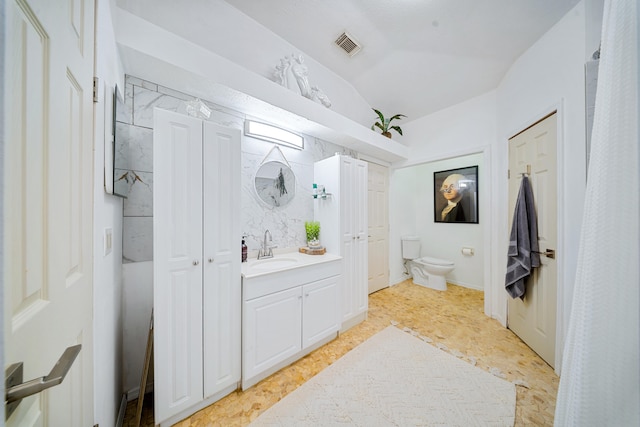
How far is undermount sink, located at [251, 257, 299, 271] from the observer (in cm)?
192

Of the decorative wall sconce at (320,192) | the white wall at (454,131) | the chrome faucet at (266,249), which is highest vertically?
the white wall at (454,131)

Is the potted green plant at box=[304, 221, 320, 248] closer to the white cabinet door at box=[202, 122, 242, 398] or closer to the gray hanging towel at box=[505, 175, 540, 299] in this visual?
the white cabinet door at box=[202, 122, 242, 398]

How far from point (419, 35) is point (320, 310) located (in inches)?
111

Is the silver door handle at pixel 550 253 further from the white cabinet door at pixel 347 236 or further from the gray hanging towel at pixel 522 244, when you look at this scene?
the white cabinet door at pixel 347 236

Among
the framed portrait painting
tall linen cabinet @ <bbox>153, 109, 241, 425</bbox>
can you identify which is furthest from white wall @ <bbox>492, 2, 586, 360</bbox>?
tall linen cabinet @ <bbox>153, 109, 241, 425</bbox>

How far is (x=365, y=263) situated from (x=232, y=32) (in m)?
2.59

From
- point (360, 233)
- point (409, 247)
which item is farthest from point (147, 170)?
point (409, 247)

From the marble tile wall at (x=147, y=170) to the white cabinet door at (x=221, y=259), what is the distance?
0.16 metres

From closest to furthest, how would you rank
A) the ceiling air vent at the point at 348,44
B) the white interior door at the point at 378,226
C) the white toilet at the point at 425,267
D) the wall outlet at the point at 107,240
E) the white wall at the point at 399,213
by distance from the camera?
the wall outlet at the point at 107,240
the ceiling air vent at the point at 348,44
the white interior door at the point at 378,226
the white toilet at the point at 425,267
the white wall at the point at 399,213

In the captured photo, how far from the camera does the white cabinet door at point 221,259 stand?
135cm

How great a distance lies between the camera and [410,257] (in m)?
3.71

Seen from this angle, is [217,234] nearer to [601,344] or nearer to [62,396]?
[62,396]

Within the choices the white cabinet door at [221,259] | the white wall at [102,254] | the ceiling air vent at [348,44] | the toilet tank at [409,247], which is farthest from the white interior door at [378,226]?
the white wall at [102,254]

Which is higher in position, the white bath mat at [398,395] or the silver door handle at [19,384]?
the silver door handle at [19,384]
